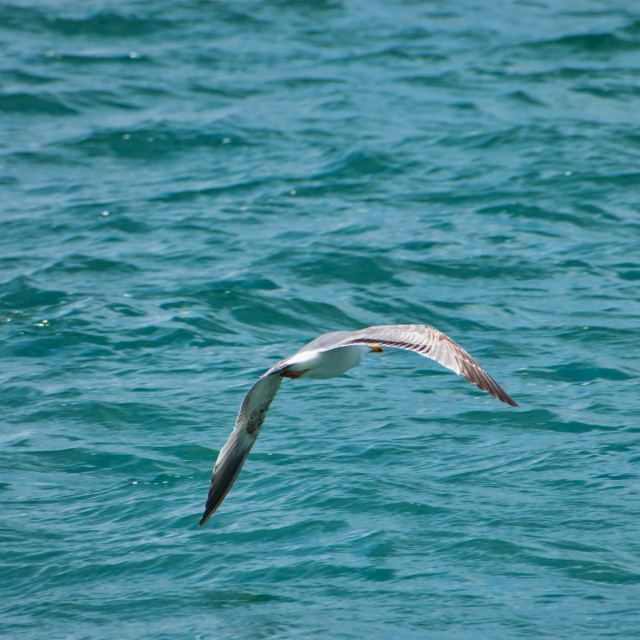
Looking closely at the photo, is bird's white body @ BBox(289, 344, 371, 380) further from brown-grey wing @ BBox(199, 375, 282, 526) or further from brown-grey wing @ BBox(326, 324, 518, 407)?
brown-grey wing @ BBox(199, 375, 282, 526)

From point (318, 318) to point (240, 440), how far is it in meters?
3.42

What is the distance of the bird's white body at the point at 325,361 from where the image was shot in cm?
603

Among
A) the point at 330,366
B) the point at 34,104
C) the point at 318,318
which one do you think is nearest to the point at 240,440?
the point at 330,366

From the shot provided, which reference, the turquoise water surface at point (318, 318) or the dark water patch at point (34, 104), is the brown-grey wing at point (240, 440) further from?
the dark water patch at point (34, 104)

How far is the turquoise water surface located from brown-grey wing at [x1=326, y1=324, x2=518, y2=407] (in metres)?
1.32

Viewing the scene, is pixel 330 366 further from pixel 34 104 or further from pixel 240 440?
pixel 34 104

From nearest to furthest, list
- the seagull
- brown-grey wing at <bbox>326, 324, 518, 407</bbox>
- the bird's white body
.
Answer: brown-grey wing at <bbox>326, 324, 518, 407</bbox> → the seagull → the bird's white body

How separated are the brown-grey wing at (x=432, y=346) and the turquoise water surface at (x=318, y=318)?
4.32 feet

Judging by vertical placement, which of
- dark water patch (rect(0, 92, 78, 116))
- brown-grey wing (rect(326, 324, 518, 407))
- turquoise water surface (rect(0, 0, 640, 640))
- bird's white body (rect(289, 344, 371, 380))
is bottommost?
turquoise water surface (rect(0, 0, 640, 640))

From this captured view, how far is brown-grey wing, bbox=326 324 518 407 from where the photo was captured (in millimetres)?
5496

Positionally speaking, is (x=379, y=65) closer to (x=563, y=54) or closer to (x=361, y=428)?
(x=563, y=54)

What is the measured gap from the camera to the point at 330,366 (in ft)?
20.6

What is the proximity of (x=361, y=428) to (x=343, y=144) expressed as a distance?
734 centimetres

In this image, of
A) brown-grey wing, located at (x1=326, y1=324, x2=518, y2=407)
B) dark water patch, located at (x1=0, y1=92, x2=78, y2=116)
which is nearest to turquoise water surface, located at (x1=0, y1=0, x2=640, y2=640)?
dark water patch, located at (x1=0, y1=92, x2=78, y2=116)
